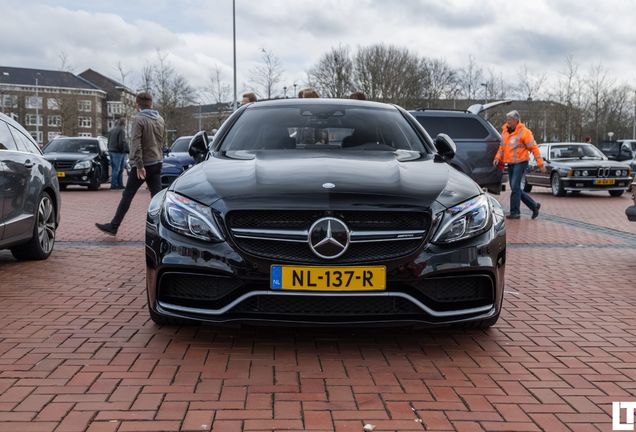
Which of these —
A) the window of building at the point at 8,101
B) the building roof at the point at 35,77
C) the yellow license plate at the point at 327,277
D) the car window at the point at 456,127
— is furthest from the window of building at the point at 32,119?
the yellow license plate at the point at 327,277

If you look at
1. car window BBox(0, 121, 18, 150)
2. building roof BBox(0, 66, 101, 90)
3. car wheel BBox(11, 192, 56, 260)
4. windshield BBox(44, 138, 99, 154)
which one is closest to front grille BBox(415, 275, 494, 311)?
car window BBox(0, 121, 18, 150)

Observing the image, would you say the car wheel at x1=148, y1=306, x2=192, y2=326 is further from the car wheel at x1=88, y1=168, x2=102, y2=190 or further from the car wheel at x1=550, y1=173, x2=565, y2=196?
the car wheel at x1=88, y1=168, x2=102, y2=190

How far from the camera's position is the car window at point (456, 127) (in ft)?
38.8

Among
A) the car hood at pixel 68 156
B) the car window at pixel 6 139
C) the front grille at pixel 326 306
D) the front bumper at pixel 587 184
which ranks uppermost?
the car window at pixel 6 139

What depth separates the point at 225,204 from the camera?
372cm

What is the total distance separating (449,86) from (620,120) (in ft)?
48.0

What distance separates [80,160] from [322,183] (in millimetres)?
16773

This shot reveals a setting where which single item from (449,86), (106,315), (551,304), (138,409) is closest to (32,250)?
(106,315)

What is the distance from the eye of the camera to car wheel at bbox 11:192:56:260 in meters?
6.92

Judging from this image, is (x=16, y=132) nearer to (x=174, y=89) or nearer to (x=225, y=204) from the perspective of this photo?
(x=225, y=204)

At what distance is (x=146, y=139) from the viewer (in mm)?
9008

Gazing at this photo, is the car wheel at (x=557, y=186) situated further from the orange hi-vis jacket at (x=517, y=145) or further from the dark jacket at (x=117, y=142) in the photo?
the dark jacket at (x=117, y=142)

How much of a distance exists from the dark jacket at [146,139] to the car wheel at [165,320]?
4814mm

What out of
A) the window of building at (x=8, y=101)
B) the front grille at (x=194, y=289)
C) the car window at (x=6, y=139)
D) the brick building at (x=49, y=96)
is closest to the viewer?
the front grille at (x=194, y=289)
